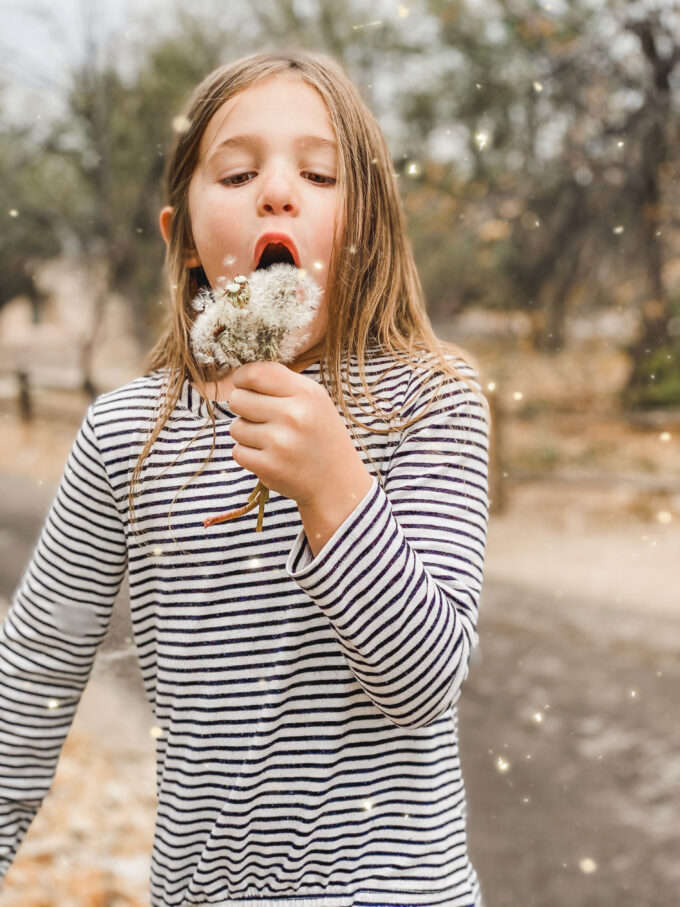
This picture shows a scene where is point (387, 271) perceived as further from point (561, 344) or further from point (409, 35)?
point (561, 344)

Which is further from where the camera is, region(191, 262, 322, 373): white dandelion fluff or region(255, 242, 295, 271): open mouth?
region(255, 242, 295, 271): open mouth

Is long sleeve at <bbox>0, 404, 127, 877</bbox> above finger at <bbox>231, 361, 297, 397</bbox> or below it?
below

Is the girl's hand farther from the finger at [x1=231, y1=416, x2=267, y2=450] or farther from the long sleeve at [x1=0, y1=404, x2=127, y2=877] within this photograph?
the long sleeve at [x1=0, y1=404, x2=127, y2=877]

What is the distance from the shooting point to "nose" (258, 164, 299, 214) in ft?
2.67

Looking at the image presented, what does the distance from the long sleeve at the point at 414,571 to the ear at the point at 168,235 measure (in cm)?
36

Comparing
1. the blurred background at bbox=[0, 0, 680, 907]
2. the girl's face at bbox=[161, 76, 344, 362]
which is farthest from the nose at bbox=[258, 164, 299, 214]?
the blurred background at bbox=[0, 0, 680, 907]

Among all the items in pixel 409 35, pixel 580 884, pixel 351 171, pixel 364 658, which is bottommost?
pixel 580 884

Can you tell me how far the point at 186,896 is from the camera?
2.93 ft

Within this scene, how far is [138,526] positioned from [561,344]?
29.6ft

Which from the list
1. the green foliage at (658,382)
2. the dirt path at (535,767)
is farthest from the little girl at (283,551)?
the green foliage at (658,382)

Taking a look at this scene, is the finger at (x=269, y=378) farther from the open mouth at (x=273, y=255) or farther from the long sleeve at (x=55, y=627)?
the long sleeve at (x=55, y=627)

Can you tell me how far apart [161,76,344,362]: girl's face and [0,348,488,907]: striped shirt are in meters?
0.16

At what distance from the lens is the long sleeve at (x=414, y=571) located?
681 mm

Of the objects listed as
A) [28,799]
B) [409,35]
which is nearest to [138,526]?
[28,799]
